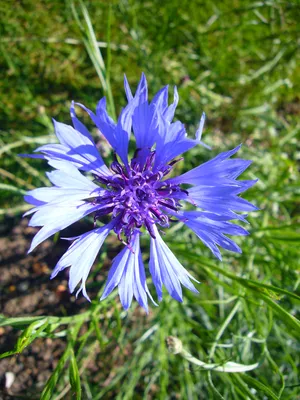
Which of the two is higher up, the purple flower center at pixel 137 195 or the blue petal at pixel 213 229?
the purple flower center at pixel 137 195

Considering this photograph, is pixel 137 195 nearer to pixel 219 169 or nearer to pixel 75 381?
pixel 219 169

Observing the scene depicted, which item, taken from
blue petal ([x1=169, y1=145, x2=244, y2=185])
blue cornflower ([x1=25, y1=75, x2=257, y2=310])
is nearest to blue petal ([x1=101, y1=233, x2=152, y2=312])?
blue cornflower ([x1=25, y1=75, x2=257, y2=310])

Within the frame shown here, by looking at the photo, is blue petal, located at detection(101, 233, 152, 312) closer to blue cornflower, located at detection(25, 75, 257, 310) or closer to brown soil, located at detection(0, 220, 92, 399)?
blue cornflower, located at detection(25, 75, 257, 310)

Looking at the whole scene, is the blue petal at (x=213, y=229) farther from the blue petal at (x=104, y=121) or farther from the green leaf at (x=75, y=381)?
the green leaf at (x=75, y=381)

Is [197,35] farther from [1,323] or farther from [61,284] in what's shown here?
[1,323]

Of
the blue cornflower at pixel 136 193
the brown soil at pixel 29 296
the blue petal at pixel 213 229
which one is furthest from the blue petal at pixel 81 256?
the brown soil at pixel 29 296

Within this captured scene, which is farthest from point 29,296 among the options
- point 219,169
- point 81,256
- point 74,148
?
point 219,169

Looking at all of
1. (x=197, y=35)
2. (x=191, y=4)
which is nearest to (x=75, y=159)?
(x=197, y=35)
